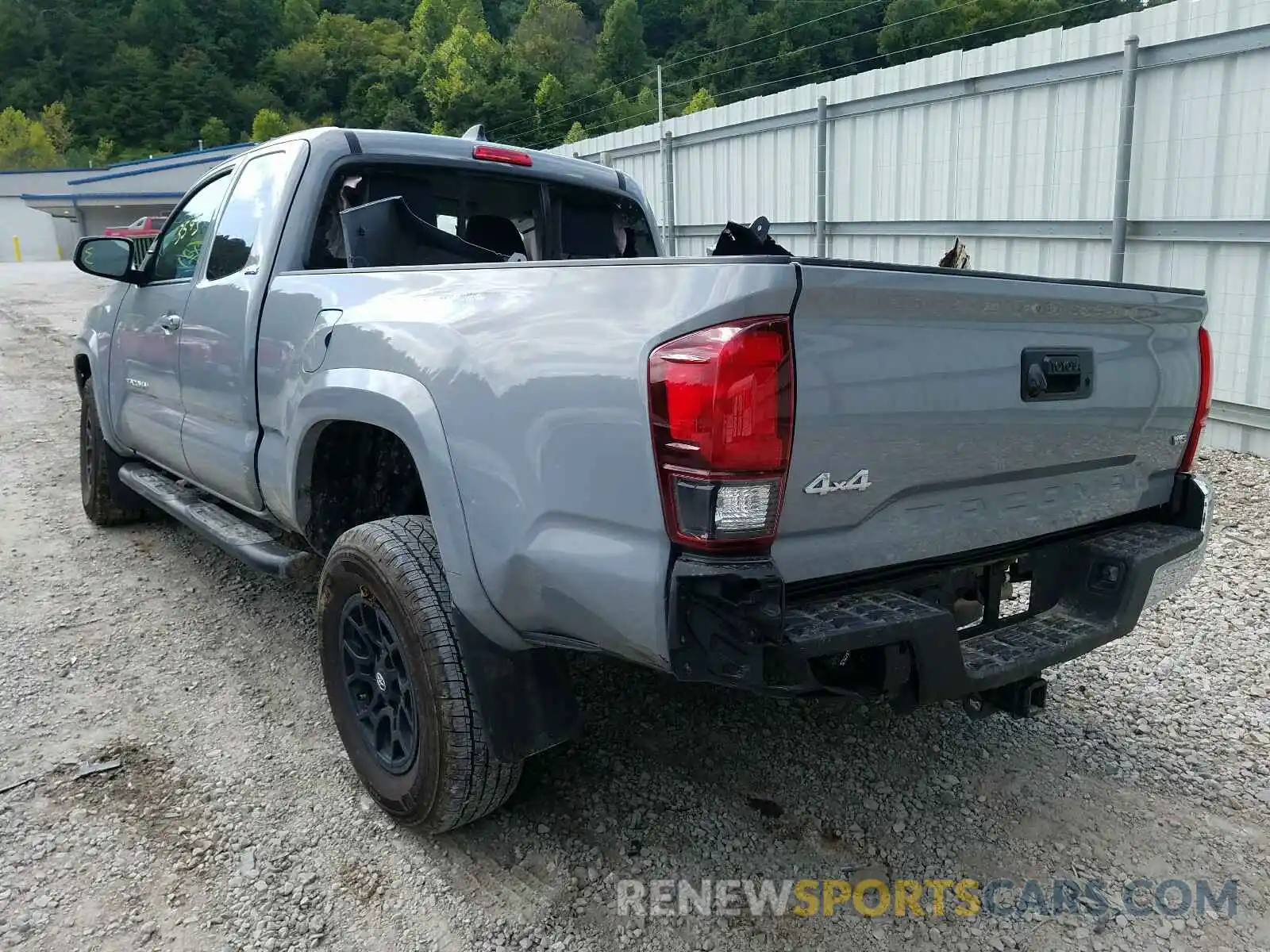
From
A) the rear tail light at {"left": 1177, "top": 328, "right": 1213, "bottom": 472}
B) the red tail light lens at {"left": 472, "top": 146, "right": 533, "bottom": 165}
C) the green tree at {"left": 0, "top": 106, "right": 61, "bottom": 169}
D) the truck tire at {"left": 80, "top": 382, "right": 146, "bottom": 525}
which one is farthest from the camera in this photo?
the green tree at {"left": 0, "top": 106, "right": 61, "bottom": 169}

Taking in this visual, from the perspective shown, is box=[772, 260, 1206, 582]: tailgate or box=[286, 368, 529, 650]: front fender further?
box=[286, 368, 529, 650]: front fender

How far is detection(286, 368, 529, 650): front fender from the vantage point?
2.32m

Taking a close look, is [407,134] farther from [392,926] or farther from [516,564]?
[392,926]

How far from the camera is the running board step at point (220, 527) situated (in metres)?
3.31

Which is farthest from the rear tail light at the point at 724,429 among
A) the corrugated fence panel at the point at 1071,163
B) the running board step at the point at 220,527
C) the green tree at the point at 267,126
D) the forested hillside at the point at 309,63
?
the green tree at the point at 267,126

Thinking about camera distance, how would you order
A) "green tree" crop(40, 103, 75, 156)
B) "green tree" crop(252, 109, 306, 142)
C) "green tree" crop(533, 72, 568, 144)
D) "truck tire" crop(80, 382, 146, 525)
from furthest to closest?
"green tree" crop(40, 103, 75, 156), "green tree" crop(252, 109, 306, 142), "green tree" crop(533, 72, 568, 144), "truck tire" crop(80, 382, 146, 525)

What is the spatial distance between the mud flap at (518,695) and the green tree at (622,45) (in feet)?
245

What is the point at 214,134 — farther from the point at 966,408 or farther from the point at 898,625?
the point at 898,625

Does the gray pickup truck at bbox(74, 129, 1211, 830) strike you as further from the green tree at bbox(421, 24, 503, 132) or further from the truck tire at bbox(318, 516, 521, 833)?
the green tree at bbox(421, 24, 503, 132)

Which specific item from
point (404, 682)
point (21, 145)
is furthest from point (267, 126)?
point (404, 682)

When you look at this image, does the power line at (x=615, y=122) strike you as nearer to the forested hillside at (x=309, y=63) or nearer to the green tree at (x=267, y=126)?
the forested hillside at (x=309, y=63)

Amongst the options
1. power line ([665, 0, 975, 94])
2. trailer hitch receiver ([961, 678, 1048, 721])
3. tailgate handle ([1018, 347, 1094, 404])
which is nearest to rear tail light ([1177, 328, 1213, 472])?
tailgate handle ([1018, 347, 1094, 404])

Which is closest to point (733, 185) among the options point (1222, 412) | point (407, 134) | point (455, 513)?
point (1222, 412)

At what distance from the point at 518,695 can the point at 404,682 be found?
42cm
